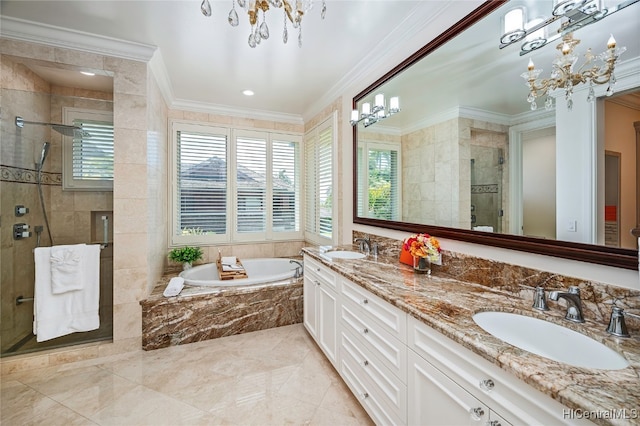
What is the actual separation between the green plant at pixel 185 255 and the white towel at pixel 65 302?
97 cm

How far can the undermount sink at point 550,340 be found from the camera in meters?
0.82

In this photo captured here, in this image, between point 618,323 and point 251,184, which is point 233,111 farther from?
point 618,323

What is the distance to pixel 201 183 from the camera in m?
3.64

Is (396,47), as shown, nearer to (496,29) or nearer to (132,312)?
(496,29)

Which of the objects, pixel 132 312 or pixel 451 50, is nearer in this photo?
pixel 451 50

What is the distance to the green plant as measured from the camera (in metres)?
3.26

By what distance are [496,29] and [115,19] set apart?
253cm

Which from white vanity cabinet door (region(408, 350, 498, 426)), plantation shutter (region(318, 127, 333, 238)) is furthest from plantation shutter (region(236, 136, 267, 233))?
white vanity cabinet door (region(408, 350, 498, 426))

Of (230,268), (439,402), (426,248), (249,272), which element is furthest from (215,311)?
(439,402)

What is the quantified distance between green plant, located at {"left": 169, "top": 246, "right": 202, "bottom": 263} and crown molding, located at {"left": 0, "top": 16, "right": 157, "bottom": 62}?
6.77 feet

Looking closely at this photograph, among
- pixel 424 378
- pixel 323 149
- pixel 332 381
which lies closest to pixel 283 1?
pixel 424 378

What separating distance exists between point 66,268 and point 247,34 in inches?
93.9

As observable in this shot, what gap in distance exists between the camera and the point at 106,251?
237 centimetres

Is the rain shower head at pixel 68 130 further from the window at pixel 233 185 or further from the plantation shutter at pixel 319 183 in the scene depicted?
the plantation shutter at pixel 319 183
